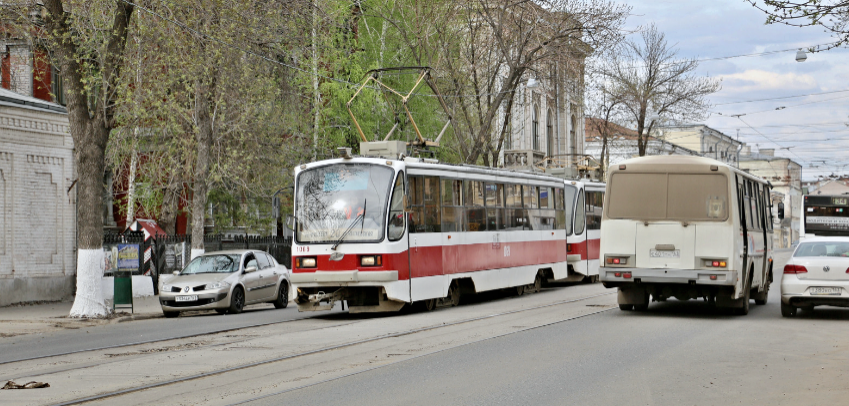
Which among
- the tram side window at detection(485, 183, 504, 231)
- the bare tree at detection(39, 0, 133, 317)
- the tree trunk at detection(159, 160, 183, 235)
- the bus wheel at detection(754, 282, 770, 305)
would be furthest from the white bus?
the tree trunk at detection(159, 160, 183, 235)

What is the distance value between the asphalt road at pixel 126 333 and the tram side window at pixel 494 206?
4174 mm

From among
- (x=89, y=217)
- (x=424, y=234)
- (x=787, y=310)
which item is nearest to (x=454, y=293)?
(x=424, y=234)

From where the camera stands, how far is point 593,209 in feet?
103

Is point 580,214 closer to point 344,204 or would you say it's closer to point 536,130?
point 344,204

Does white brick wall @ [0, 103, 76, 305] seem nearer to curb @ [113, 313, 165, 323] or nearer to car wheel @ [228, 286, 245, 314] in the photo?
curb @ [113, 313, 165, 323]

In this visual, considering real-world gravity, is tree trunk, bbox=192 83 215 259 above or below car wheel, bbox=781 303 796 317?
above

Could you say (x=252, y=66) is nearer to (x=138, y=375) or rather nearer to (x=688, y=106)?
(x=138, y=375)

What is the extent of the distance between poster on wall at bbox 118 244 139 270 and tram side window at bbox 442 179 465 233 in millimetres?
12784

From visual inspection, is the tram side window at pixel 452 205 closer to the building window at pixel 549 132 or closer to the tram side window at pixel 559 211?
the tram side window at pixel 559 211

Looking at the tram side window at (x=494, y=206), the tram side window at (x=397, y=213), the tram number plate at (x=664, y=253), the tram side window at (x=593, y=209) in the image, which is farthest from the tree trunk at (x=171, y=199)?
the tram number plate at (x=664, y=253)

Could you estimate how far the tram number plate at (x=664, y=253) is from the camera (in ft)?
57.9

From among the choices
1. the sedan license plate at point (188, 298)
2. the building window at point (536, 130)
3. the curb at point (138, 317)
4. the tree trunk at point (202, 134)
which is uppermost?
the building window at point (536, 130)

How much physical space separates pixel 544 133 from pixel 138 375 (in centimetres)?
5767

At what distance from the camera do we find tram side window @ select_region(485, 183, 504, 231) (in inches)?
910
